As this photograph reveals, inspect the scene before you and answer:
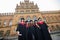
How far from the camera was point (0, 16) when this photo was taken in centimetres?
2100

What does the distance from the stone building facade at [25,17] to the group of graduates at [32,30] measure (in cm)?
1455

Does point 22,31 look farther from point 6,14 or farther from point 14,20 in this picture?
point 6,14

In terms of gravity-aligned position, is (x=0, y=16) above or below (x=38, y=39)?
above

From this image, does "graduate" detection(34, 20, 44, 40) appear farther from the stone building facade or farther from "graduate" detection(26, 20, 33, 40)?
the stone building facade

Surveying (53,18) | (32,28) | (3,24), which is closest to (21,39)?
(32,28)

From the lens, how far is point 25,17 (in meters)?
20.2

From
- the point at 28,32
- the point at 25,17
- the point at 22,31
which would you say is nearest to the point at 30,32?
the point at 28,32

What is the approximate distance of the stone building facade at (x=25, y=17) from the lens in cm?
1992

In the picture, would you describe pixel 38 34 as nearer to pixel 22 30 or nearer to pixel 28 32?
pixel 28 32

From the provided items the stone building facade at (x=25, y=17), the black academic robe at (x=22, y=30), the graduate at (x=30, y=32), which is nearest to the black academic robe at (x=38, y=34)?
the graduate at (x=30, y=32)

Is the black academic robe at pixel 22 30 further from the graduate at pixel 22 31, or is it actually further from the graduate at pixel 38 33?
the graduate at pixel 38 33

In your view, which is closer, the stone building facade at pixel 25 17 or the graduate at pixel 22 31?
the graduate at pixel 22 31

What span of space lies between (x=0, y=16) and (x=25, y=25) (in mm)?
17391

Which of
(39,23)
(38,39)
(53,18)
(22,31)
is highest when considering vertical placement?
(53,18)
